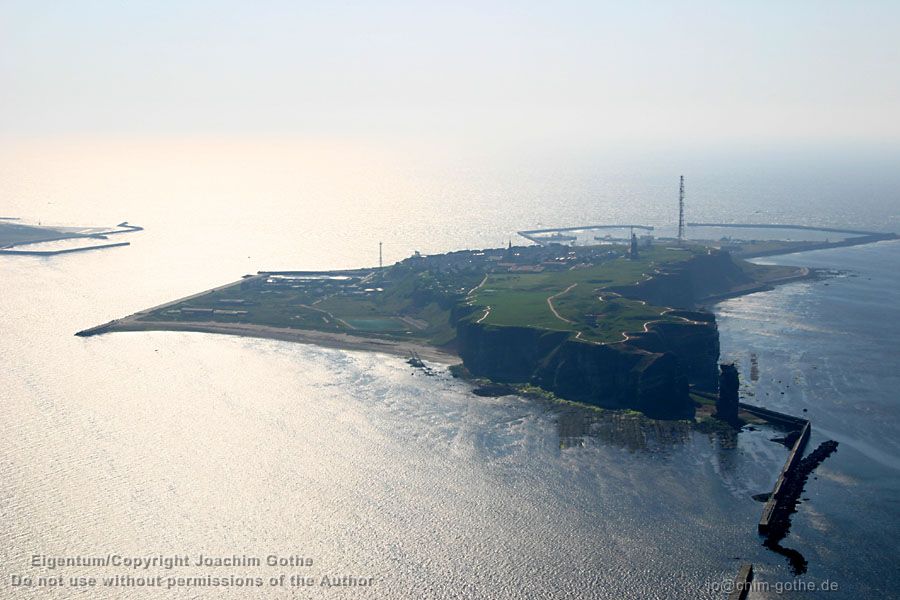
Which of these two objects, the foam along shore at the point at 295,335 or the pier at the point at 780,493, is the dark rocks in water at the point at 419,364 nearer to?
the foam along shore at the point at 295,335

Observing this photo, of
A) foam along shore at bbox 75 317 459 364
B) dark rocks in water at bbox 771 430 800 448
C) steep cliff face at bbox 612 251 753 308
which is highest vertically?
steep cliff face at bbox 612 251 753 308

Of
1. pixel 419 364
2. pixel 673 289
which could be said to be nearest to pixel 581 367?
pixel 419 364

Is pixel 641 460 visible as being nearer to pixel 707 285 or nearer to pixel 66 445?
pixel 66 445

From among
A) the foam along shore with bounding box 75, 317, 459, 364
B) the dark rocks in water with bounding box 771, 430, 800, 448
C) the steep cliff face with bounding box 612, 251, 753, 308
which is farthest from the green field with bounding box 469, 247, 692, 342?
the dark rocks in water with bounding box 771, 430, 800, 448

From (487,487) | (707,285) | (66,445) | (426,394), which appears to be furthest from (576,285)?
(66,445)

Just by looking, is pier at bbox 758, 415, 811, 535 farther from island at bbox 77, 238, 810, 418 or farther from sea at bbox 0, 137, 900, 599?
island at bbox 77, 238, 810, 418

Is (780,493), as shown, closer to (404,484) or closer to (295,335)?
(404,484)
